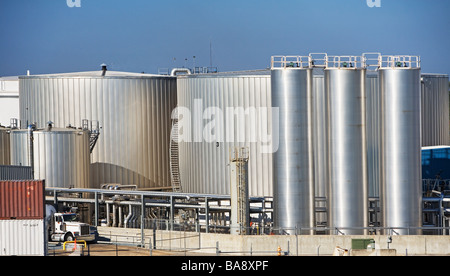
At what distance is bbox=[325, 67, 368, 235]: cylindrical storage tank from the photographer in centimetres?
4966

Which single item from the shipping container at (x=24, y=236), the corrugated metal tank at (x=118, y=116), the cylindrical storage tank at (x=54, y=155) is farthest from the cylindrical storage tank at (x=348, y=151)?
the corrugated metal tank at (x=118, y=116)

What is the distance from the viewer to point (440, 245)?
4869 cm

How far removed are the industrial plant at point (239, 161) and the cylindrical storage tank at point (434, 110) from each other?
0.43 ft

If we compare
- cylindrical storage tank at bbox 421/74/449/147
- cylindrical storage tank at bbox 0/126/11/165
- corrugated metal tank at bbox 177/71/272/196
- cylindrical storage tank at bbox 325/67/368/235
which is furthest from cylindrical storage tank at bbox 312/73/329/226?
cylindrical storage tank at bbox 0/126/11/165

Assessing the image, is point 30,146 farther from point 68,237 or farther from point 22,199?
point 22,199

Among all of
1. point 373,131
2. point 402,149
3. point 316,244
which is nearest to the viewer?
point 316,244

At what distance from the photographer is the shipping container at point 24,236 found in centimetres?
4644

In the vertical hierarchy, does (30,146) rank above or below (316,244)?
above

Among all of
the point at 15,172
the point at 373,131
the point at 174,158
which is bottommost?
the point at 15,172

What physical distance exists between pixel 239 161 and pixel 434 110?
21.7 m

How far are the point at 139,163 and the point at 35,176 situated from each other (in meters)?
9.20

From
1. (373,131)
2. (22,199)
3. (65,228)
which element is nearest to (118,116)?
(65,228)

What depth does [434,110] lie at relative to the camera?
6625 cm

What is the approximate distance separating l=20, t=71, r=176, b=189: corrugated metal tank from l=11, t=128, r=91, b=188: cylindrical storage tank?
447 cm
